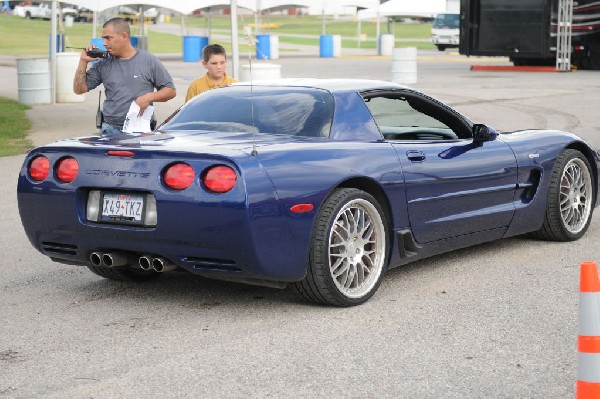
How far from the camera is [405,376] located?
5.27m

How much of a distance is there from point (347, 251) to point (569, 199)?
263cm

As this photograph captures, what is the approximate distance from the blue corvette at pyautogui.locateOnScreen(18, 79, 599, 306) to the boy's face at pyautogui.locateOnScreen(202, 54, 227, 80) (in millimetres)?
2262

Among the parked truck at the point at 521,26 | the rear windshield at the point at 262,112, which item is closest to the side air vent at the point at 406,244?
the rear windshield at the point at 262,112

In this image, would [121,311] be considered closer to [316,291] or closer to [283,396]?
[316,291]

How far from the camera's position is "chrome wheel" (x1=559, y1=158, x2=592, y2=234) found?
28.3ft

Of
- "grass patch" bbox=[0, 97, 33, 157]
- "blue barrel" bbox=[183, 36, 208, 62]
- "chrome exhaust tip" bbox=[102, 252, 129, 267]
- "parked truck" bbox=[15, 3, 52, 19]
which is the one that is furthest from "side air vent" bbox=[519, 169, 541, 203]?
"parked truck" bbox=[15, 3, 52, 19]

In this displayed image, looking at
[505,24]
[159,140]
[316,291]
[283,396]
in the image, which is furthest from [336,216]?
[505,24]

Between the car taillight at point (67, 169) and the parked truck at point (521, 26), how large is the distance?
90.4 ft

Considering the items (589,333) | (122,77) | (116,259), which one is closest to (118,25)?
(122,77)

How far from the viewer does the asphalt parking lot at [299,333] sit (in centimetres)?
515

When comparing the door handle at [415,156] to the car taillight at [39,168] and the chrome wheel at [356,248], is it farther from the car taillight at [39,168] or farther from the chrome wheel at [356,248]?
the car taillight at [39,168]

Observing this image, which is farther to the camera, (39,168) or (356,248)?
(39,168)

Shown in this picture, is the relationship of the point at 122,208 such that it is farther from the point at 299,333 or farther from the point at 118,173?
the point at 299,333

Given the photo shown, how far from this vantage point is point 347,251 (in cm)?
668
